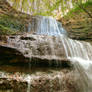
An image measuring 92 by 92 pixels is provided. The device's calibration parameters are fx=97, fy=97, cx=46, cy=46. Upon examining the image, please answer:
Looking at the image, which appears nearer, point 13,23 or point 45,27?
point 13,23

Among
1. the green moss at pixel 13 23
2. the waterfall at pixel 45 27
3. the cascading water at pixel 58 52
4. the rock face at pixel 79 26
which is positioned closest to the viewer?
the cascading water at pixel 58 52

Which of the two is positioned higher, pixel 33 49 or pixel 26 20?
pixel 33 49

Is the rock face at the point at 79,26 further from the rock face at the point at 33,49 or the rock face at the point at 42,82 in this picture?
the rock face at the point at 42,82

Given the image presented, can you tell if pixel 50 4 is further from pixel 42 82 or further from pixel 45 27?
pixel 45 27

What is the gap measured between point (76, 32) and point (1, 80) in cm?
644

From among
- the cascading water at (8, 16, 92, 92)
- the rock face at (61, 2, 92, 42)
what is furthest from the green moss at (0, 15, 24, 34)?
the rock face at (61, 2, 92, 42)

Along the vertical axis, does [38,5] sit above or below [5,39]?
above

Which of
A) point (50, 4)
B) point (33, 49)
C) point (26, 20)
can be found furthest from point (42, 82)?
point (26, 20)

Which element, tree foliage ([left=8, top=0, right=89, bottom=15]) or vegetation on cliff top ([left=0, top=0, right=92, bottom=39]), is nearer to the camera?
tree foliage ([left=8, top=0, right=89, bottom=15])

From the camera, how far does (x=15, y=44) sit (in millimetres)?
3697

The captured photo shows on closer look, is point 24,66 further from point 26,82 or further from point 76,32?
point 76,32

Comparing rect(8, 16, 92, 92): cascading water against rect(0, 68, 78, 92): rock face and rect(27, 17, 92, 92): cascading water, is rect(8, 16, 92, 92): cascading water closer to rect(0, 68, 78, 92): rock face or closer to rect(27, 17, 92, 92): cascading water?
rect(27, 17, 92, 92): cascading water

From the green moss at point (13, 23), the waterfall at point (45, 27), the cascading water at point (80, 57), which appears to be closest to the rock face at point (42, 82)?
the cascading water at point (80, 57)

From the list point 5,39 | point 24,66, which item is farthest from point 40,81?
point 5,39
